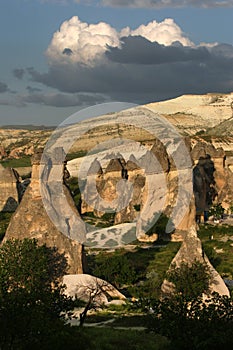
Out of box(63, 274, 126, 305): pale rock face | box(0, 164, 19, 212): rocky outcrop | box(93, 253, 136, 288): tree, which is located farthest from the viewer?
box(0, 164, 19, 212): rocky outcrop

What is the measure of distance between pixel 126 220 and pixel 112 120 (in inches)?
4048

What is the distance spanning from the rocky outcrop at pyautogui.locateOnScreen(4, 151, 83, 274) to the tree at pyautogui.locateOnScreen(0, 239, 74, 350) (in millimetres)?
412

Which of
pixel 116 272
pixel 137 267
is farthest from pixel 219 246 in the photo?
pixel 116 272

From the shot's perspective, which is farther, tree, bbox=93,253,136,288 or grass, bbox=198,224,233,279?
grass, bbox=198,224,233,279

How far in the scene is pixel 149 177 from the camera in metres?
43.1

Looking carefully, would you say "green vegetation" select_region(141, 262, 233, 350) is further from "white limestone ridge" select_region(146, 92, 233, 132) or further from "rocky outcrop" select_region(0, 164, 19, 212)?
"white limestone ridge" select_region(146, 92, 233, 132)

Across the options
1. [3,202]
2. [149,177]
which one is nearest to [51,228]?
[149,177]

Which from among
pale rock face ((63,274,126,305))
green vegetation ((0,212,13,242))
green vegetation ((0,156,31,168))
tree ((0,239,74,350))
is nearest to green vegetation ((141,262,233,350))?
tree ((0,239,74,350))

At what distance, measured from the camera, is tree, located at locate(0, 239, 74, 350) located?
14.0 m

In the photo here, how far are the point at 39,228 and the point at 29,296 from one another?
991 centimetres

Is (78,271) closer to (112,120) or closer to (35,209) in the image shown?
(35,209)

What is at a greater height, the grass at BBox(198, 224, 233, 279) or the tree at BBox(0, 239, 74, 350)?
the tree at BBox(0, 239, 74, 350)

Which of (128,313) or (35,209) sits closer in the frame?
(128,313)

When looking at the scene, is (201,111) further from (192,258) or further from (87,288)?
(87,288)
